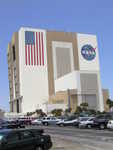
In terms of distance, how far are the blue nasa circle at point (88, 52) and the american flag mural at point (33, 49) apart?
2076 centimetres

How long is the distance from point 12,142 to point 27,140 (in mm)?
887

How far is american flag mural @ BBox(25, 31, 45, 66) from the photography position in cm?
14188

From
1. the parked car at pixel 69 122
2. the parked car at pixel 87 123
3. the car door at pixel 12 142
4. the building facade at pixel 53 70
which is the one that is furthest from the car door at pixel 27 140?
the building facade at pixel 53 70

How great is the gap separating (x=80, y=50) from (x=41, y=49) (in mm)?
20207

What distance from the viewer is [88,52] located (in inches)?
6009

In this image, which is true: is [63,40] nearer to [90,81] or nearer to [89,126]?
[90,81]

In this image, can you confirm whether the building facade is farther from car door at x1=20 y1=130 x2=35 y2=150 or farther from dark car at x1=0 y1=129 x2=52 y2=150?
car door at x1=20 y1=130 x2=35 y2=150

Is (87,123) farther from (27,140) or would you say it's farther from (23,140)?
(23,140)

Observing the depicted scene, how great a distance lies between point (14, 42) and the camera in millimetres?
150000

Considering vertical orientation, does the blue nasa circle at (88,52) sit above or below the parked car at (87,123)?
above

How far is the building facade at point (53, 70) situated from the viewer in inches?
5241

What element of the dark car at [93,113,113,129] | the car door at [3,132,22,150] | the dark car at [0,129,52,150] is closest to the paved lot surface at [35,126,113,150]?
the dark car at [0,129,52,150]

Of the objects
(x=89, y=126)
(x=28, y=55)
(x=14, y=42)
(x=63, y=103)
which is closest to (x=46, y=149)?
(x=89, y=126)

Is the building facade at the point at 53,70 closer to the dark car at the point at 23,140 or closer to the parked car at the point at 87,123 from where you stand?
the parked car at the point at 87,123
